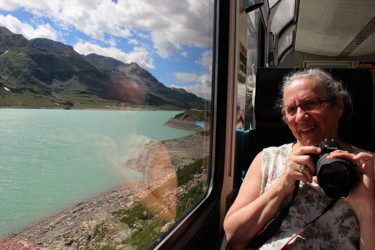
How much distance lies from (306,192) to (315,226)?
0.42ft

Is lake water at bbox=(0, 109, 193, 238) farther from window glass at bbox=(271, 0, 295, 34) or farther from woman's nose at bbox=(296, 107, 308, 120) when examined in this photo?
window glass at bbox=(271, 0, 295, 34)

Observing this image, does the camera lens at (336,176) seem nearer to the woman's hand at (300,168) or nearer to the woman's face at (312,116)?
the woman's hand at (300,168)

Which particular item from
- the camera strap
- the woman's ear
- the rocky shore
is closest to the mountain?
the rocky shore

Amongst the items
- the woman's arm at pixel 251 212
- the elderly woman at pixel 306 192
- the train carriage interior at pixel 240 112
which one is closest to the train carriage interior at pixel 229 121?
the train carriage interior at pixel 240 112

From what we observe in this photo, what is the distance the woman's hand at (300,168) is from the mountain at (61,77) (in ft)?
2.11

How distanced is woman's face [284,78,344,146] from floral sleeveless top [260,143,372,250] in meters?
0.21

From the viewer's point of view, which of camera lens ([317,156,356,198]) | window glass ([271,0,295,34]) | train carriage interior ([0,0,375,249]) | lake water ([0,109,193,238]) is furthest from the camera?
window glass ([271,0,295,34])

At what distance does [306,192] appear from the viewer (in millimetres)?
1022

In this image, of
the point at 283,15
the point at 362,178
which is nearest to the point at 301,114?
the point at 362,178

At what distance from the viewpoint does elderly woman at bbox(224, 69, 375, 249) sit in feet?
2.70

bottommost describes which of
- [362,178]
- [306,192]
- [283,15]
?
[306,192]

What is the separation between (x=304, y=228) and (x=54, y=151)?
905 mm

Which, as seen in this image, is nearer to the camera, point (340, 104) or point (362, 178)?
point (362, 178)

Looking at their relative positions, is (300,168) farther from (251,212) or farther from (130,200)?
(130,200)
